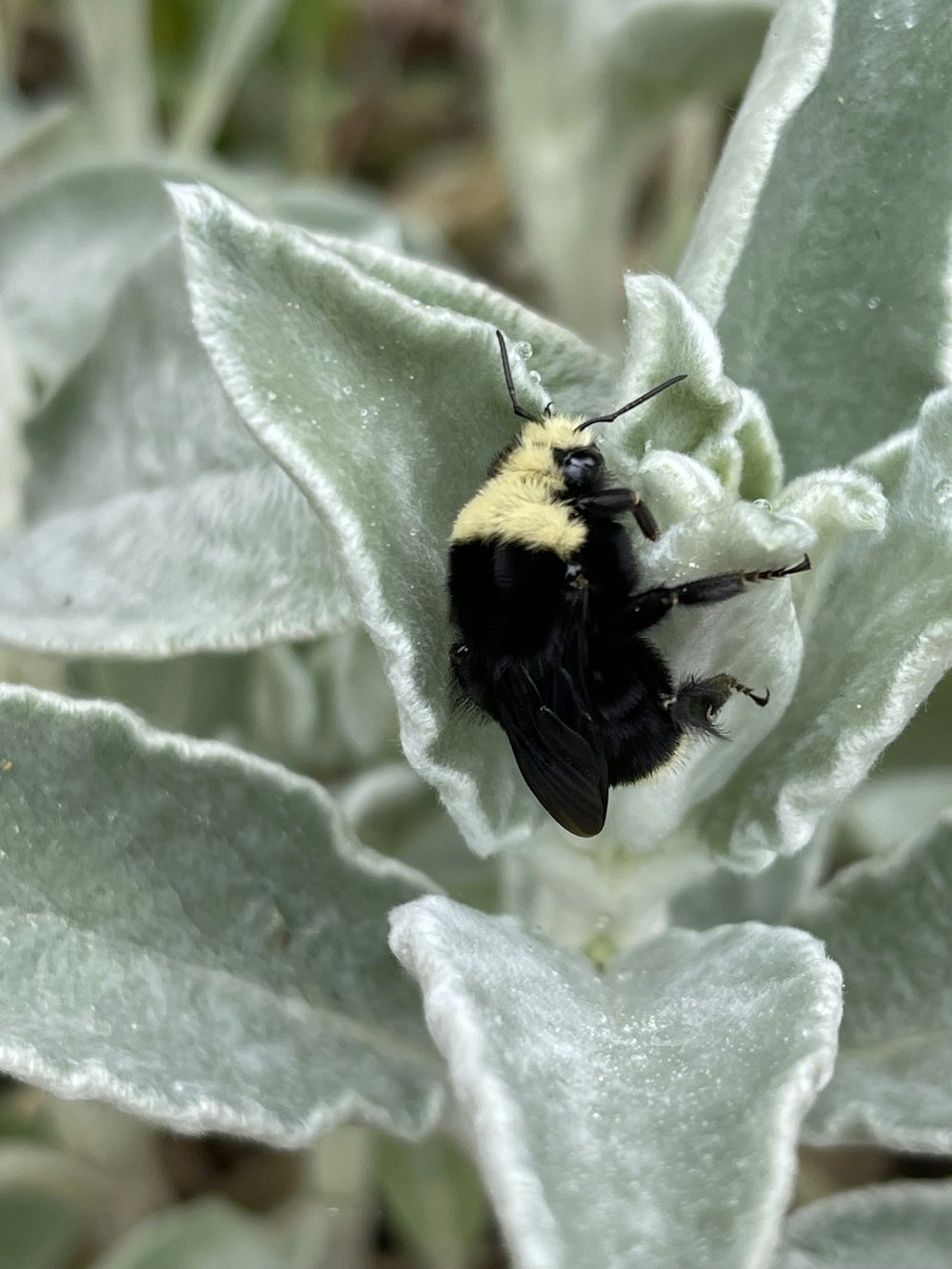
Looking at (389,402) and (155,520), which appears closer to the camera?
(389,402)

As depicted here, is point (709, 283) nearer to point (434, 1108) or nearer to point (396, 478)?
point (396, 478)

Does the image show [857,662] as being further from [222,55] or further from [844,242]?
[222,55]

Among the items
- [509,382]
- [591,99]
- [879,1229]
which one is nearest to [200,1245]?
[879,1229]

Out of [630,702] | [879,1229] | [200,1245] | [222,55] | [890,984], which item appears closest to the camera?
[630,702]

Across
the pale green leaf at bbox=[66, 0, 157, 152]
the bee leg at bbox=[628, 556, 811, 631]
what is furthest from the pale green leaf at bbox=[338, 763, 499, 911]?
the pale green leaf at bbox=[66, 0, 157, 152]

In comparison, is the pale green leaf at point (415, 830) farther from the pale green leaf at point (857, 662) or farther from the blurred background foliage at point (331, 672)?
the pale green leaf at point (857, 662)

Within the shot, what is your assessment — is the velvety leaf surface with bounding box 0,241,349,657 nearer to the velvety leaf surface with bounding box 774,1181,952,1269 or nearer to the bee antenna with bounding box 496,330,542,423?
the bee antenna with bounding box 496,330,542,423

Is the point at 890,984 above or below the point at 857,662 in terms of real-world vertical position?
below
